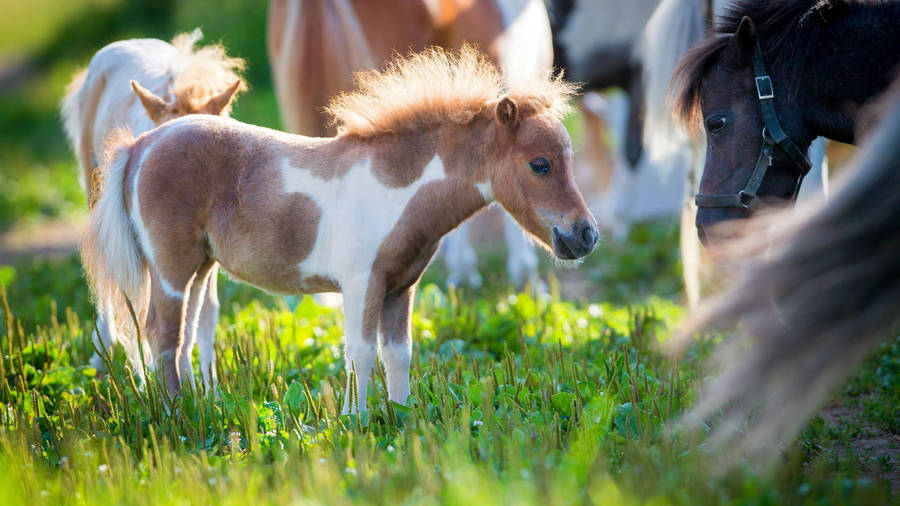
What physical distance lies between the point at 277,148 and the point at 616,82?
16.0 ft

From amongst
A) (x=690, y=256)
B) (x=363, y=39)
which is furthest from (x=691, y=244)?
(x=363, y=39)

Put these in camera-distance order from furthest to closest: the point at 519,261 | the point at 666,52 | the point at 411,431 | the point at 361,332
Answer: the point at 519,261
the point at 666,52
the point at 361,332
the point at 411,431

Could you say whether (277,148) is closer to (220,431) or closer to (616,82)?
(220,431)

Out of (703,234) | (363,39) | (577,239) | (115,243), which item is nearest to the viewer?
(577,239)

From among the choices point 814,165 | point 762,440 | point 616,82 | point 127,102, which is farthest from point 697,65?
point 616,82

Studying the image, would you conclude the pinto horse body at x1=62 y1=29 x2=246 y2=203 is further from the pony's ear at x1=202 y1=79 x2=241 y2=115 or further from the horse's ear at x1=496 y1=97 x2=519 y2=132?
the horse's ear at x1=496 y1=97 x2=519 y2=132

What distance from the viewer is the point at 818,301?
9.11ft

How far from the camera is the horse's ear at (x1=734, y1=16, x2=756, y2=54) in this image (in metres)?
3.85

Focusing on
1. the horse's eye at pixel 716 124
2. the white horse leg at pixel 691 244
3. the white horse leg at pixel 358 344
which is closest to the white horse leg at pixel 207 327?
the white horse leg at pixel 358 344

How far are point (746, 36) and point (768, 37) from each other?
12 centimetres

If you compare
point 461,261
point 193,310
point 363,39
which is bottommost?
point 461,261

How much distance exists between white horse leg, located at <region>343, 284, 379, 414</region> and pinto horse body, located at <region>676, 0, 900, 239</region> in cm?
157

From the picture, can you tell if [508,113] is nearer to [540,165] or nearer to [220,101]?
[540,165]

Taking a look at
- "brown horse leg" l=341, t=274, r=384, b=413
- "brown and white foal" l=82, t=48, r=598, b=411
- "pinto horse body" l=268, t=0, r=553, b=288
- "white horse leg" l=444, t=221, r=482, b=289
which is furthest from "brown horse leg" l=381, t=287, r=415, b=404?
"white horse leg" l=444, t=221, r=482, b=289
